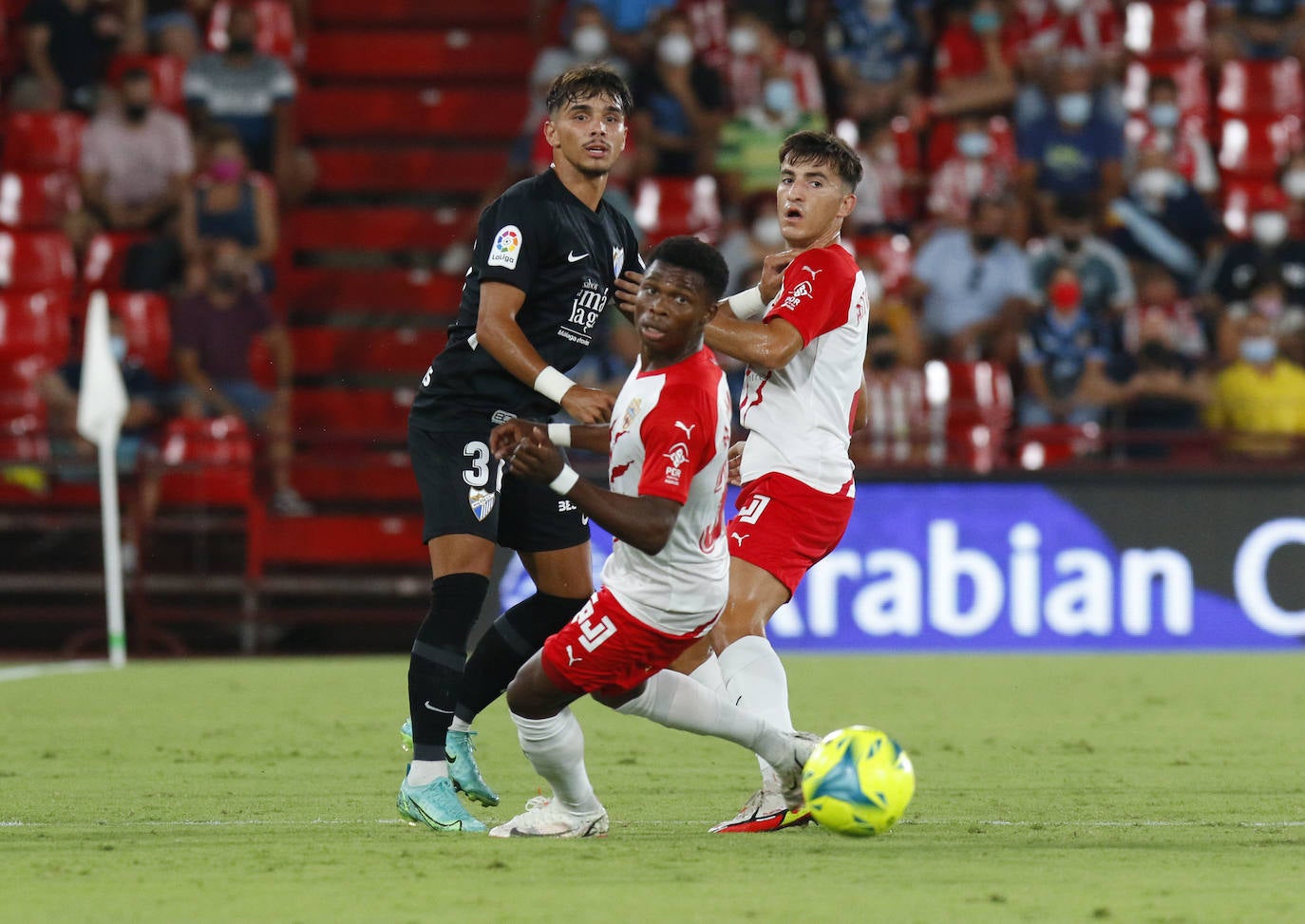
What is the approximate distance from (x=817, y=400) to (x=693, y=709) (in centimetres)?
123

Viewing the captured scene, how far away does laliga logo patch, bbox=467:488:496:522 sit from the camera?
20.3 feet

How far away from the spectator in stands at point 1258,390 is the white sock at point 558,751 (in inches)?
360

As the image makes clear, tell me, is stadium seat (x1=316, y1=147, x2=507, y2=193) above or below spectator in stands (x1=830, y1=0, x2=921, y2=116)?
below

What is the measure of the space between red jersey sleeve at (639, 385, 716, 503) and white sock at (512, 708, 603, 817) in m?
0.77

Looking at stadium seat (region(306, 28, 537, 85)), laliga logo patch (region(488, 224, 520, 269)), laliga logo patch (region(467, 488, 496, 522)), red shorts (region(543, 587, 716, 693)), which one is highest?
stadium seat (region(306, 28, 537, 85))

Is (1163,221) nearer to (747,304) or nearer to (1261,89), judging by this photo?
(1261,89)

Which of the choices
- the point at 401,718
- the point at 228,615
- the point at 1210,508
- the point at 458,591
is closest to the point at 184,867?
the point at 458,591

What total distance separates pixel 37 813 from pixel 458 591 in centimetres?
161

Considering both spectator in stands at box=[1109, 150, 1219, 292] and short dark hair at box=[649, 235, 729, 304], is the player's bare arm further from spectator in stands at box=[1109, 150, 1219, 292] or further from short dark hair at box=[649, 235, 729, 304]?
spectator in stands at box=[1109, 150, 1219, 292]

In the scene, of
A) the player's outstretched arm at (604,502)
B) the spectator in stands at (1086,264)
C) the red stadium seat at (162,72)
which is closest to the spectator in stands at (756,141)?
the spectator in stands at (1086,264)

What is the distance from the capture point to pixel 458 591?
610 cm

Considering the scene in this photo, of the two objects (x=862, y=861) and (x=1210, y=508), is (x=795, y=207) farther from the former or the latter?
(x=1210, y=508)

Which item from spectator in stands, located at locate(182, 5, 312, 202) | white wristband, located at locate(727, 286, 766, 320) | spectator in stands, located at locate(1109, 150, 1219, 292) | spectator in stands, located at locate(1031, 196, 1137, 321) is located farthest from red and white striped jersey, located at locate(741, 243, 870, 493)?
spectator in stands, located at locate(182, 5, 312, 202)

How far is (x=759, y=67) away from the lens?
50.9 feet
